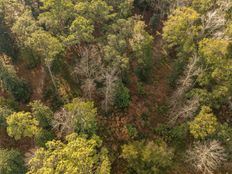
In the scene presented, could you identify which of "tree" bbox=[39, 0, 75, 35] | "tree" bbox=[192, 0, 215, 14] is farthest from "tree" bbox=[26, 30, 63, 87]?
"tree" bbox=[192, 0, 215, 14]

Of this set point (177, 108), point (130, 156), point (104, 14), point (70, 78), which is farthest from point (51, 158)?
point (104, 14)

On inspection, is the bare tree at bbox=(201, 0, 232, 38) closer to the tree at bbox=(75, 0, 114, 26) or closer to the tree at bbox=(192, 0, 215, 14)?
the tree at bbox=(192, 0, 215, 14)

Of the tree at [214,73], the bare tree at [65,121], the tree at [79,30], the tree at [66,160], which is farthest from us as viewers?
the tree at [79,30]

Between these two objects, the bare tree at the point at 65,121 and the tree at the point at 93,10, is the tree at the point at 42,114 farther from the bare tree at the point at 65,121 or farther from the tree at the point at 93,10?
the tree at the point at 93,10

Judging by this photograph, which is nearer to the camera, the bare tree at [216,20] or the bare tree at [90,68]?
the bare tree at [90,68]

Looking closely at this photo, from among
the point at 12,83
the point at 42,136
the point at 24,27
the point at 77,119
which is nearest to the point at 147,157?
the point at 77,119

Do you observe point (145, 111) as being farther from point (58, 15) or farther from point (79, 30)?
point (58, 15)

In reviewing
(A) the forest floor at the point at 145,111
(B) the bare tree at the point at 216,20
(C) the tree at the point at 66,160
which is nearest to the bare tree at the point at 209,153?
(A) the forest floor at the point at 145,111

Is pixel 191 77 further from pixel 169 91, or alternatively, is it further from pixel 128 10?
pixel 128 10
